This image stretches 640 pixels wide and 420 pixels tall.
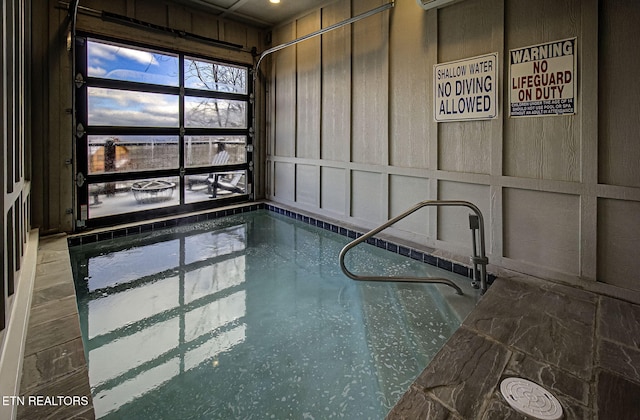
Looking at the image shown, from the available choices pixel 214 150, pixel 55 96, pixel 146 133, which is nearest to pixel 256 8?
pixel 214 150

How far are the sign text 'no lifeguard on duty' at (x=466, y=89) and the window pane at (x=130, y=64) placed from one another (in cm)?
365

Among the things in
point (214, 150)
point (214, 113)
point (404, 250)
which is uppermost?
point (214, 113)

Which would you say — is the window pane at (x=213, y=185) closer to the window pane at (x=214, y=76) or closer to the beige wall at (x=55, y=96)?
the window pane at (x=214, y=76)

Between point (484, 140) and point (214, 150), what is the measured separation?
4.04 m

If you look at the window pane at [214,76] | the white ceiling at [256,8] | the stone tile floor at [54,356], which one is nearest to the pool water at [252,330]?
the stone tile floor at [54,356]

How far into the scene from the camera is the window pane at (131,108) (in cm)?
439

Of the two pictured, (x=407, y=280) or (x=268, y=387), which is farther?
(x=407, y=280)

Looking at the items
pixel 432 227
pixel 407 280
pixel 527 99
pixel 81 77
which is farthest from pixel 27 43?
pixel 527 99

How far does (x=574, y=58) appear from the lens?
8.83ft

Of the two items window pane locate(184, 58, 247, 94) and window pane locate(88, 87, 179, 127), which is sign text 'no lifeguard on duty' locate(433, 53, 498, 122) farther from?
window pane locate(88, 87, 179, 127)

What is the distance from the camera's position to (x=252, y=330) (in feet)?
7.56

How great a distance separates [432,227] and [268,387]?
256cm

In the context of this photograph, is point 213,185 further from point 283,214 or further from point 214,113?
point 283,214

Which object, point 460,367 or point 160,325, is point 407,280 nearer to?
point 460,367
